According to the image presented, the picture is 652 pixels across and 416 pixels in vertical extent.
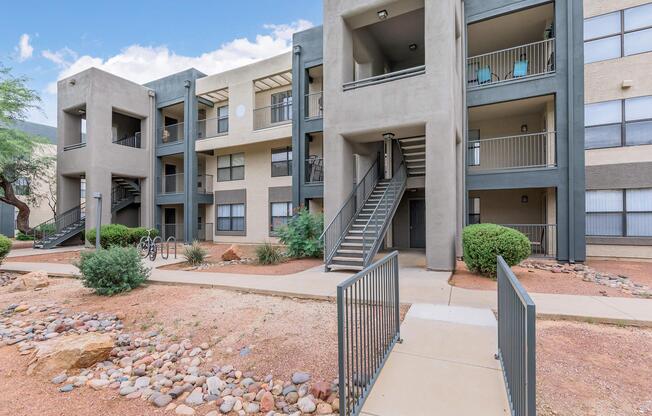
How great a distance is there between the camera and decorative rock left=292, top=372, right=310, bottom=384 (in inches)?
134

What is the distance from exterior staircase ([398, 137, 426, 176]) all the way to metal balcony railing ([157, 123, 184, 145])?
14.8 m

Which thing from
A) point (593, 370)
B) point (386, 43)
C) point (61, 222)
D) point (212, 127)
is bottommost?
point (593, 370)

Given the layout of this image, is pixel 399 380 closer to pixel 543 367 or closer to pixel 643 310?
pixel 543 367

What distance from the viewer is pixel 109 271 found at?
7.00 metres

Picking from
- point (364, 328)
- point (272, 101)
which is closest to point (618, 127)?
point (364, 328)

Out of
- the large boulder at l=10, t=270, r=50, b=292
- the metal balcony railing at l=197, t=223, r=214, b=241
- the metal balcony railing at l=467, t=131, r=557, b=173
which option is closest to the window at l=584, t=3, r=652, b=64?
the metal balcony railing at l=467, t=131, r=557, b=173

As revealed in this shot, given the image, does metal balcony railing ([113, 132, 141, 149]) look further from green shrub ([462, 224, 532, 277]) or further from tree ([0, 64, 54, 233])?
→ green shrub ([462, 224, 532, 277])

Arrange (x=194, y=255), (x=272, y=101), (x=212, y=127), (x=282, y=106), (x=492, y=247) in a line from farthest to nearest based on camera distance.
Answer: (x=212, y=127), (x=272, y=101), (x=282, y=106), (x=194, y=255), (x=492, y=247)

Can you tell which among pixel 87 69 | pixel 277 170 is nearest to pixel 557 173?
pixel 277 170

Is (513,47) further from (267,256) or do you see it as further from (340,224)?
(267,256)

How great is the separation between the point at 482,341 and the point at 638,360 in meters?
1.68

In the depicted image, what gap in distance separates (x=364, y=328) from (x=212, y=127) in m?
19.4

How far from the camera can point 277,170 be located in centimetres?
1734

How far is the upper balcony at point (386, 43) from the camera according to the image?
975cm
